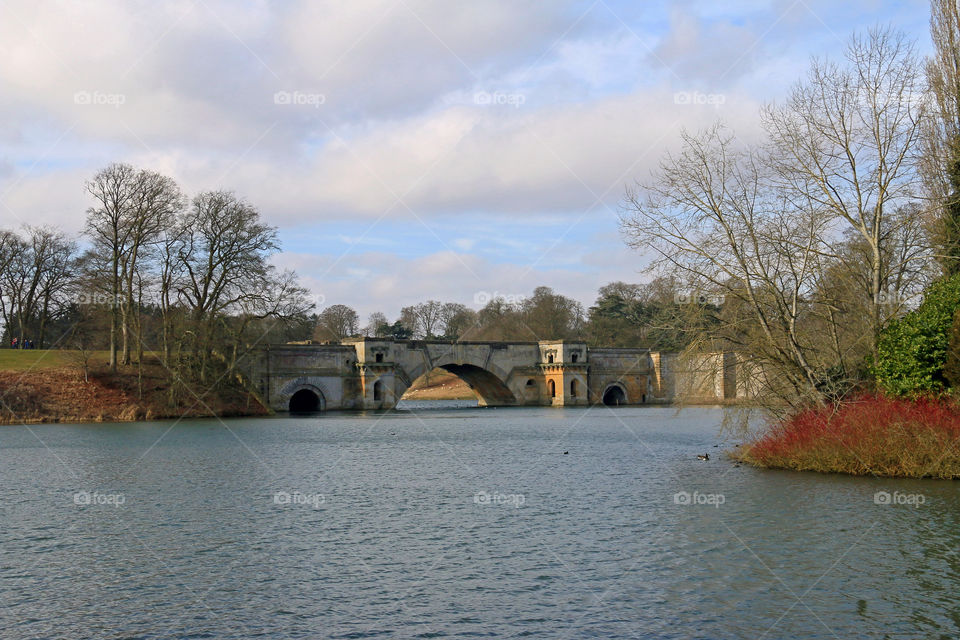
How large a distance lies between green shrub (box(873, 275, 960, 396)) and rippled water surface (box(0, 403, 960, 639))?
259 centimetres

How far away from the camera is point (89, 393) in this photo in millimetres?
46875

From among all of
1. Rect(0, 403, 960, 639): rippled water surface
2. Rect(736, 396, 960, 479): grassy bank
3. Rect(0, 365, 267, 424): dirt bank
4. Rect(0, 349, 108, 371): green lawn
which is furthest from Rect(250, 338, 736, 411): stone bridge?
Rect(736, 396, 960, 479): grassy bank

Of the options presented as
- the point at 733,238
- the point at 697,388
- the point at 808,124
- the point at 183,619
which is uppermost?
the point at 808,124

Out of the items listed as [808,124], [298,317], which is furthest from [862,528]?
[298,317]

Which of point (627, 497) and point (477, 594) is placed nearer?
point (477, 594)

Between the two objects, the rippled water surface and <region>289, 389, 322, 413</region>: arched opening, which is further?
<region>289, 389, 322, 413</region>: arched opening

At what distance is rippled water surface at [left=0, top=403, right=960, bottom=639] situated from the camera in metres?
10.6

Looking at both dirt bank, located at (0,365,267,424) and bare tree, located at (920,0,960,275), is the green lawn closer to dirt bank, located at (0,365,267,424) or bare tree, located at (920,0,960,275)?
dirt bank, located at (0,365,267,424)

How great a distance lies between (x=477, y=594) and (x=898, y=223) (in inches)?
636

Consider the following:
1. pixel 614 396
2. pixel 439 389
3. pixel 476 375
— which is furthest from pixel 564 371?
pixel 439 389

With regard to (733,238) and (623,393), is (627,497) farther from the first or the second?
(623,393)

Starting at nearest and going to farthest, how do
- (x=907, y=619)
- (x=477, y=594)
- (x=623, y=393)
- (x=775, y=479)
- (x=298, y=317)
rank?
(x=907, y=619), (x=477, y=594), (x=775, y=479), (x=298, y=317), (x=623, y=393)

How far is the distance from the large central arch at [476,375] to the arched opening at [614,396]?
30.5 feet

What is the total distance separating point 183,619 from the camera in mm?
10711
